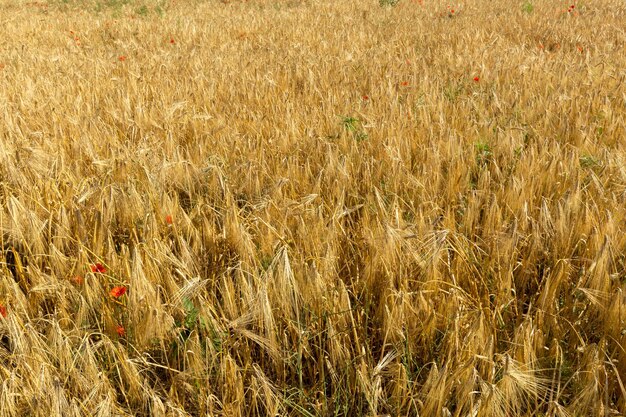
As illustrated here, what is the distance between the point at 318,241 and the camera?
1570mm

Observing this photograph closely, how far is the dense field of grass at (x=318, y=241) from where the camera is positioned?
117 centimetres

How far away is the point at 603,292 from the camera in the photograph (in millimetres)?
1258

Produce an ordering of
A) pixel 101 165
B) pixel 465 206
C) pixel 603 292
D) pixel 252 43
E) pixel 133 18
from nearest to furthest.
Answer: pixel 603 292 < pixel 465 206 < pixel 101 165 < pixel 252 43 < pixel 133 18

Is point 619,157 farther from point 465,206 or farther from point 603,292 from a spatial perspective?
point 603,292

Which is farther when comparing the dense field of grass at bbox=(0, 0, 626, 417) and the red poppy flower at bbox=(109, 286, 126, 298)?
the red poppy flower at bbox=(109, 286, 126, 298)

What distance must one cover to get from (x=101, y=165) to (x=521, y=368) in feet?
6.23

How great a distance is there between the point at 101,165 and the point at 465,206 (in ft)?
5.17

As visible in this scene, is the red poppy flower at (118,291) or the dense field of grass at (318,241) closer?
the dense field of grass at (318,241)

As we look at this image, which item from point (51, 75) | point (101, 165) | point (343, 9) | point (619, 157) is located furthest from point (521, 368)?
point (343, 9)

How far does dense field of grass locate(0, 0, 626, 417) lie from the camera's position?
3.83 ft

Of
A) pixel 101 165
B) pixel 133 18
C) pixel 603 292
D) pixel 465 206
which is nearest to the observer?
pixel 603 292

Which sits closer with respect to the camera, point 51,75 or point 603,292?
point 603,292

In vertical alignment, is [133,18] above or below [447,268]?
above

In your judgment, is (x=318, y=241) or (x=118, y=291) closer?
(x=118, y=291)
